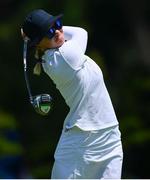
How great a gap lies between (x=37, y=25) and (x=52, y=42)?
15 cm

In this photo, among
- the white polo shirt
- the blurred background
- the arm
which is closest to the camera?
the white polo shirt

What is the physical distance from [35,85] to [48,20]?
22.2 ft

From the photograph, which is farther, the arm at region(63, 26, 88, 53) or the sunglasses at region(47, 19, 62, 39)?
the arm at region(63, 26, 88, 53)

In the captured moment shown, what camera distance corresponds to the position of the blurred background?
13.2 m

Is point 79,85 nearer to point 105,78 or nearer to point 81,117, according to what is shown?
point 81,117

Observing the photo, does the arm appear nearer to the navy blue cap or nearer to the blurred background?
the navy blue cap

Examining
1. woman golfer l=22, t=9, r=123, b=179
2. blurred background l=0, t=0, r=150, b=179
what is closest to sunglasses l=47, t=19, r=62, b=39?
woman golfer l=22, t=9, r=123, b=179

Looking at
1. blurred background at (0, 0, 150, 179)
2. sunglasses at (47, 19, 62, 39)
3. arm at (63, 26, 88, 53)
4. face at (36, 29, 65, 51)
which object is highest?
sunglasses at (47, 19, 62, 39)

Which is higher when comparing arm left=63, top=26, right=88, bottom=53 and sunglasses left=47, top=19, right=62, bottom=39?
sunglasses left=47, top=19, right=62, bottom=39

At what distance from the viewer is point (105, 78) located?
13602mm

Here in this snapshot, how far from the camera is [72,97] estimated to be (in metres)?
6.65

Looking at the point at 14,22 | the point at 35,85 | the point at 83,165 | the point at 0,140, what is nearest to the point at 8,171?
the point at 0,140

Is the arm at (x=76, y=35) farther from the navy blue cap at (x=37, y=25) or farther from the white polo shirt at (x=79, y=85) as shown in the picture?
the navy blue cap at (x=37, y=25)

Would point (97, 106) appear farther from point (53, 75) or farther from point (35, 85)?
point (35, 85)
